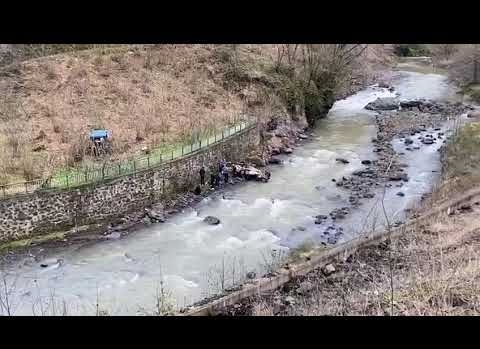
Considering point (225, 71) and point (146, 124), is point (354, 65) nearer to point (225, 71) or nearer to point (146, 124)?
point (225, 71)

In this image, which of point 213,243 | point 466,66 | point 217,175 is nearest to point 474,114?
point 466,66

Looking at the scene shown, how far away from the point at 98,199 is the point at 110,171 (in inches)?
46.9

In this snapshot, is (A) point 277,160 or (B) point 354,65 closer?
(A) point 277,160

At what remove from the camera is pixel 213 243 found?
58.0 ft

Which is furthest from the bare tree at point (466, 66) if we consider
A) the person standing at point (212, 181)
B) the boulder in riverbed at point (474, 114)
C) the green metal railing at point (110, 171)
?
the person standing at point (212, 181)

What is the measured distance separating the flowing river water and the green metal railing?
2.20 m

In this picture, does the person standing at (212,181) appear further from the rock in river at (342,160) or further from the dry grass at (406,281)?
the dry grass at (406,281)

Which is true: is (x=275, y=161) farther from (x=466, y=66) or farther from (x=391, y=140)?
(x=466, y=66)

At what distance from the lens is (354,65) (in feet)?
136

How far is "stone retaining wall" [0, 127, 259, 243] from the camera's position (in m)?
17.5

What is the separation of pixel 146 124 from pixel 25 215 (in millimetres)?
8143

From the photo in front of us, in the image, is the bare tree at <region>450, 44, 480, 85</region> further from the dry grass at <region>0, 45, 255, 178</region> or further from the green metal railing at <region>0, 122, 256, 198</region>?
the green metal railing at <region>0, 122, 256, 198</region>
